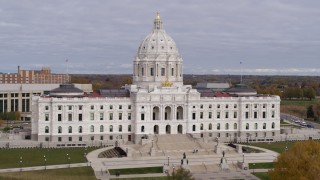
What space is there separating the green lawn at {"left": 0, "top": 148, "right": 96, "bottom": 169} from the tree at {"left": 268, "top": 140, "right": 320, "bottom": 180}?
128 ft

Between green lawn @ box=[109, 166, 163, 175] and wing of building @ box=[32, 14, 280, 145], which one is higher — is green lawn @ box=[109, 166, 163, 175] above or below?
below

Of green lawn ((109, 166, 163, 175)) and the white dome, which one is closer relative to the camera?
green lawn ((109, 166, 163, 175))

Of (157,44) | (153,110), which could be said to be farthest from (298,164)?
(157,44)

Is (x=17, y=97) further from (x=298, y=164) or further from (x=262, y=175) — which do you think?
(x=298, y=164)

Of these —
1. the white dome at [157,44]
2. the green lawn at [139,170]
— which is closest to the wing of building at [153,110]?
the white dome at [157,44]

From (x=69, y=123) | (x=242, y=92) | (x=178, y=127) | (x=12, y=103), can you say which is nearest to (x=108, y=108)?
(x=69, y=123)

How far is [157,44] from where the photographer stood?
421ft

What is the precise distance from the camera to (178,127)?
390 feet

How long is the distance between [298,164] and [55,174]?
1449 inches

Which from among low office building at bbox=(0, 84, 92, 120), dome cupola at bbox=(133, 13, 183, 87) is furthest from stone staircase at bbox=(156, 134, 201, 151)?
low office building at bbox=(0, 84, 92, 120)

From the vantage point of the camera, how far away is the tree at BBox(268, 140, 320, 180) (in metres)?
61.4

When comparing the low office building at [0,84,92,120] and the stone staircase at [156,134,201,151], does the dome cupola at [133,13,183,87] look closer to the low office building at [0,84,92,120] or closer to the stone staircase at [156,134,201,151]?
the stone staircase at [156,134,201,151]

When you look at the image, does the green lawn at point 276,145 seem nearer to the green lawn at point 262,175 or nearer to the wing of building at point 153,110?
the wing of building at point 153,110

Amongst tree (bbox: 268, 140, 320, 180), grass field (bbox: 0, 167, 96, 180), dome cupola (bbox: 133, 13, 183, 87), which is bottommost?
grass field (bbox: 0, 167, 96, 180)
